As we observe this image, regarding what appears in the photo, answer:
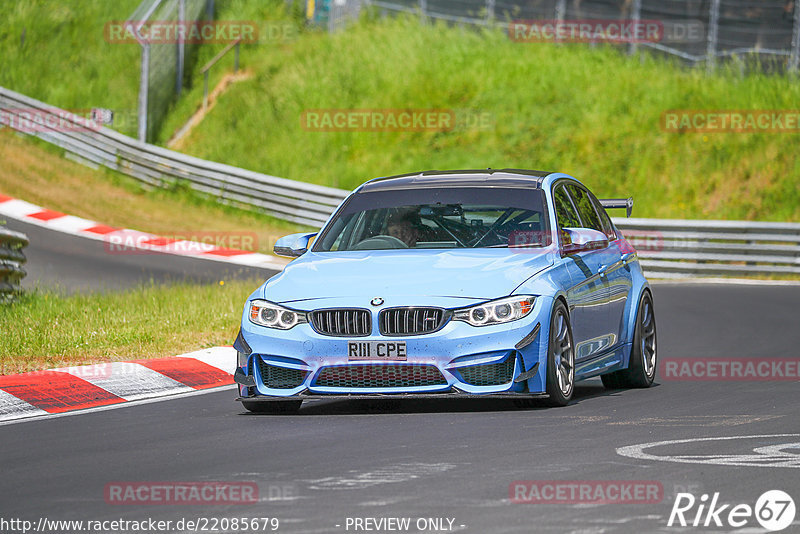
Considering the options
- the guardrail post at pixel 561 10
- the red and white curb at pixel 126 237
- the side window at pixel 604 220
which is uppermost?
the guardrail post at pixel 561 10

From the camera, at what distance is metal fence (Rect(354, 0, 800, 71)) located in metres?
29.9

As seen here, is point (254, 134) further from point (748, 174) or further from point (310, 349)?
point (310, 349)

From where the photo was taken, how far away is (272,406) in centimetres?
972

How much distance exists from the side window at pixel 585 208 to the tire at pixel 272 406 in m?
2.80

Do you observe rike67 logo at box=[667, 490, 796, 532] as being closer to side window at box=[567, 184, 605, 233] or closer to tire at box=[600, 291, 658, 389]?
tire at box=[600, 291, 658, 389]

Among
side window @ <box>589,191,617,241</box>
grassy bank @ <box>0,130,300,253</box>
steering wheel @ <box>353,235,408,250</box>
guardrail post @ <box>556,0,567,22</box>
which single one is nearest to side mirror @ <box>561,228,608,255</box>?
steering wheel @ <box>353,235,408,250</box>

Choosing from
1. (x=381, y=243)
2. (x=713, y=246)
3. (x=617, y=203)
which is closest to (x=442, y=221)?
(x=381, y=243)

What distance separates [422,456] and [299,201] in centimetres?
2355

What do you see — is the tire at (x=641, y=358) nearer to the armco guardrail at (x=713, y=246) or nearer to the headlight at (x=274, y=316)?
the headlight at (x=274, y=316)

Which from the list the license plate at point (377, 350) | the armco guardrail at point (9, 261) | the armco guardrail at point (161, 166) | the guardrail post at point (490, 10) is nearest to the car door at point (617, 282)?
the license plate at point (377, 350)

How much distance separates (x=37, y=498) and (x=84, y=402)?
372 cm

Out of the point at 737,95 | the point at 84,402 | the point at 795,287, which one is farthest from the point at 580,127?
the point at 84,402

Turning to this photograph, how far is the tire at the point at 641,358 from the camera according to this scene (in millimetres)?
11242

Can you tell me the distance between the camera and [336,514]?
6035mm
